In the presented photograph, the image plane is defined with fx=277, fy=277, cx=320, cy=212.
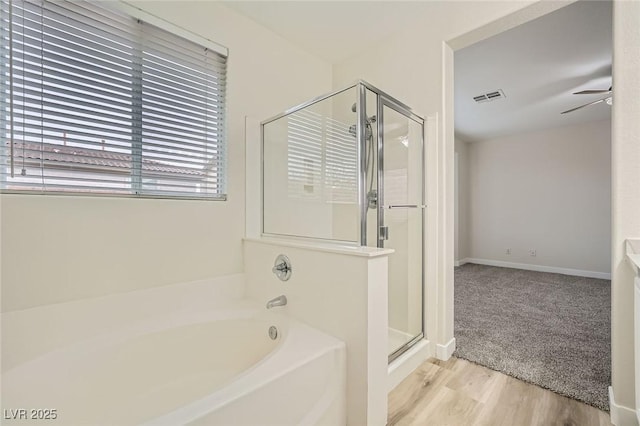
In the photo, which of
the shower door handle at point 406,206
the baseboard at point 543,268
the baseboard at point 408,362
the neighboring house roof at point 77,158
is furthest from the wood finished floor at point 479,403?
the baseboard at point 543,268

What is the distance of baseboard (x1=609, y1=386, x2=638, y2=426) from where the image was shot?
1.29m

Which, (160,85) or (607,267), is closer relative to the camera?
(160,85)

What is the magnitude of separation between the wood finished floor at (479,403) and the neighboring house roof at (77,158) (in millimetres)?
1929

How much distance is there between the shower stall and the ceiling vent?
1.98m

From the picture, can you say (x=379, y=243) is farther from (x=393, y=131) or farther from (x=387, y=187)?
(x=393, y=131)

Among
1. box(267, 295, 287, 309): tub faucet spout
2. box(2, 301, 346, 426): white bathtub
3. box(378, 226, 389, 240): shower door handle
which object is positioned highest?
box(378, 226, 389, 240): shower door handle

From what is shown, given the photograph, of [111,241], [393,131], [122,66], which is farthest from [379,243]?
[122,66]

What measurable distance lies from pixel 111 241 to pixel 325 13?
6.67ft

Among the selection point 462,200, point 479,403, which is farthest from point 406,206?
point 462,200

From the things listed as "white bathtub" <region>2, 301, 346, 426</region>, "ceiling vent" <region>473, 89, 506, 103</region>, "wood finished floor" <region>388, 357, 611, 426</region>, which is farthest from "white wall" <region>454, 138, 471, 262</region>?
"white bathtub" <region>2, 301, 346, 426</region>

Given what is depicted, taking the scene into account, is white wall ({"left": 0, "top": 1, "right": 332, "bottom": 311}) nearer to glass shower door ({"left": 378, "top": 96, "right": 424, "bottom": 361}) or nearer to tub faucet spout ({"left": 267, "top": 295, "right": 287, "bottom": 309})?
tub faucet spout ({"left": 267, "top": 295, "right": 287, "bottom": 309})

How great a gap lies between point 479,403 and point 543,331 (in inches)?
52.4

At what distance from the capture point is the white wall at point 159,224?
4.20 feet

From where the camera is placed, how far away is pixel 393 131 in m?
Result: 1.84
